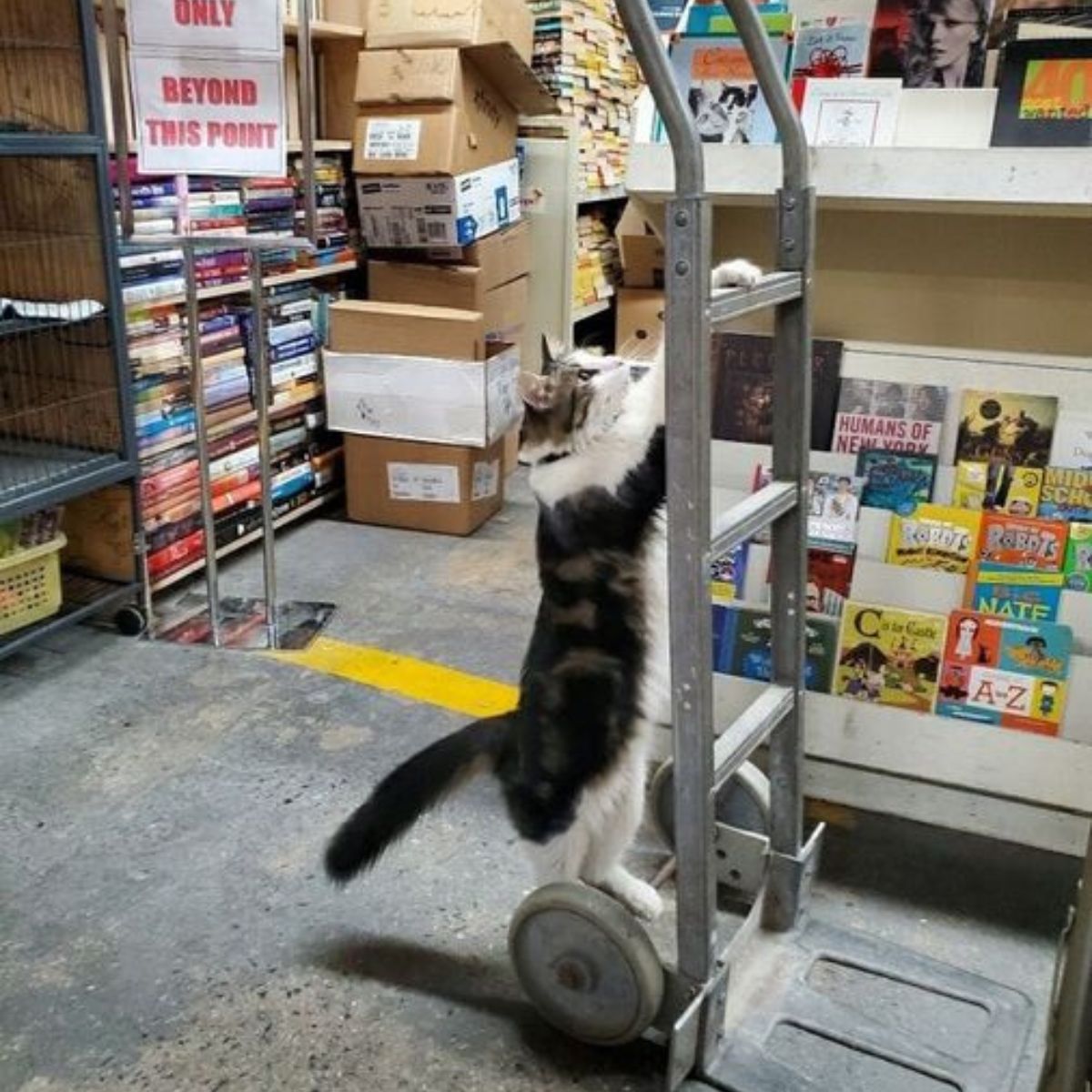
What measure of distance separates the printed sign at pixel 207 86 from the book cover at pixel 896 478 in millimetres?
1419

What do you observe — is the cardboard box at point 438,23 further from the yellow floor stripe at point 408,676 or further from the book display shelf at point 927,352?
the yellow floor stripe at point 408,676

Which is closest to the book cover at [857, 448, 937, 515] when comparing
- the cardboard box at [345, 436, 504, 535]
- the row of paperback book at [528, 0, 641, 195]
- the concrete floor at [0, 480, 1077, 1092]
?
the concrete floor at [0, 480, 1077, 1092]

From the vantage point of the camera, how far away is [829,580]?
185cm

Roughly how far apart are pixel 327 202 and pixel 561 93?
102 centimetres

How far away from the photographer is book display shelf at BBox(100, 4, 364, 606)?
105 inches

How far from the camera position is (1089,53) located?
152 cm

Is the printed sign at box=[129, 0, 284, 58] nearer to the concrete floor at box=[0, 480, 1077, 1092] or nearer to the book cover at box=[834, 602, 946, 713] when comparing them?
the concrete floor at box=[0, 480, 1077, 1092]

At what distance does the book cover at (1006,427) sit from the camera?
171 centimetres

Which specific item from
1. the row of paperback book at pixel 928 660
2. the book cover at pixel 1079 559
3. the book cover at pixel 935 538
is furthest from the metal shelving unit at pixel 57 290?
the book cover at pixel 1079 559

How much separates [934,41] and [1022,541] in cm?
79

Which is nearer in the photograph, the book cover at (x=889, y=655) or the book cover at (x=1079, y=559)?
the book cover at (x=1079, y=559)

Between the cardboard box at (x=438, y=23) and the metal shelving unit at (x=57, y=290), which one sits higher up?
the cardboard box at (x=438, y=23)

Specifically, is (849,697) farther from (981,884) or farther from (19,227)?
(19,227)

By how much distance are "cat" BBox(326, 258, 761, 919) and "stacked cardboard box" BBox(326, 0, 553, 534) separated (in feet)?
5.57
